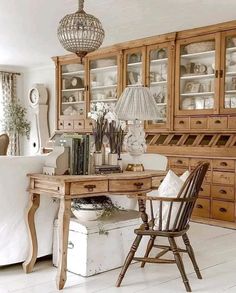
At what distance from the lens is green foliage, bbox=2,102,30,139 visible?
8.38m

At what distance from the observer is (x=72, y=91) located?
716 centimetres

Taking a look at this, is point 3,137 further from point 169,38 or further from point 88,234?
point 88,234

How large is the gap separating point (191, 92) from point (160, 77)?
22.0 inches

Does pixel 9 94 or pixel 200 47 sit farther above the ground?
pixel 200 47

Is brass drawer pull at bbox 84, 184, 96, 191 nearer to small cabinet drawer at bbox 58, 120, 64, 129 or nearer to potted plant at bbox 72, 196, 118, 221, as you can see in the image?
potted plant at bbox 72, 196, 118, 221

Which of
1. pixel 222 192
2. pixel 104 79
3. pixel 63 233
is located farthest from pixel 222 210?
pixel 104 79

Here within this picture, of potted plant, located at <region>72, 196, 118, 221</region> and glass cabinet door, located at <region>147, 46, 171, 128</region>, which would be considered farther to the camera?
glass cabinet door, located at <region>147, 46, 171, 128</region>

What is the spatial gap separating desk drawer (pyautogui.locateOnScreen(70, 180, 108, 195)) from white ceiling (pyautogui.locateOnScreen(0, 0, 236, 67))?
2.16 metres

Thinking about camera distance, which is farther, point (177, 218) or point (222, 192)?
point (222, 192)

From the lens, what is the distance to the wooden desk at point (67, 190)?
271 centimetres

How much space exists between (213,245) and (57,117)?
4250mm

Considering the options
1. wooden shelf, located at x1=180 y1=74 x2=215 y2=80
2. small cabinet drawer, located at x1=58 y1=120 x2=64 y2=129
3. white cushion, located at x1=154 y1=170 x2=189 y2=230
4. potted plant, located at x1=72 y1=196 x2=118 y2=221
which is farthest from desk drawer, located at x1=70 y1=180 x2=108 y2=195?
small cabinet drawer, located at x1=58 y1=120 x2=64 y2=129

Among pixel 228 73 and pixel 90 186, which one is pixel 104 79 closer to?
pixel 228 73

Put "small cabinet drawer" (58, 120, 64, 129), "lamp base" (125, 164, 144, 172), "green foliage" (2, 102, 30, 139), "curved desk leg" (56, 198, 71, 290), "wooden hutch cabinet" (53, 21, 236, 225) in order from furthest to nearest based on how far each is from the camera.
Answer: "green foliage" (2, 102, 30, 139)
"small cabinet drawer" (58, 120, 64, 129)
"wooden hutch cabinet" (53, 21, 236, 225)
"lamp base" (125, 164, 144, 172)
"curved desk leg" (56, 198, 71, 290)
